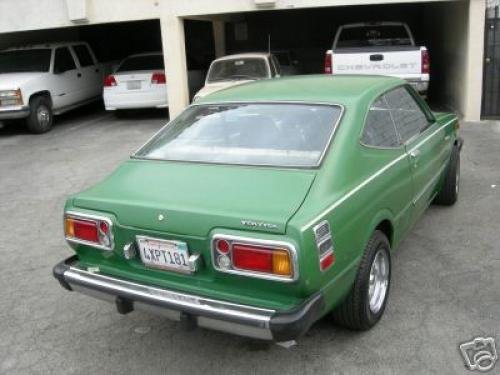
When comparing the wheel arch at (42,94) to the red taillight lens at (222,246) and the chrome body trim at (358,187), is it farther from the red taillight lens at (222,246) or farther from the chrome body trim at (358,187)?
the red taillight lens at (222,246)

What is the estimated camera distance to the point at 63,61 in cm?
1242

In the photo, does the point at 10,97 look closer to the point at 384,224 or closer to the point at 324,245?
the point at 384,224

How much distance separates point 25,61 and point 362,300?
1078 cm

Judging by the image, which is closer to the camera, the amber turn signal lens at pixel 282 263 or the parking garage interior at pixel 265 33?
the amber turn signal lens at pixel 282 263

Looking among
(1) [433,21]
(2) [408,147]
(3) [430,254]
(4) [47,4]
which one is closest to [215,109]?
(2) [408,147]

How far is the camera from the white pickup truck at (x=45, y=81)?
10859 mm

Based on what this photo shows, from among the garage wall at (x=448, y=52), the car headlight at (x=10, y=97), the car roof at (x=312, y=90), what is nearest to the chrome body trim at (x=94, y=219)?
the car roof at (x=312, y=90)

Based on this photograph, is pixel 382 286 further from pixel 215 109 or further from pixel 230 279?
pixel 215 109

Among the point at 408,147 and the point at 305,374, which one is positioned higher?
the point at 408,147

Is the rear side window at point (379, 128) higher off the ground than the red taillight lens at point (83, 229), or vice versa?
Answer: the rear side window at point (379, 128)

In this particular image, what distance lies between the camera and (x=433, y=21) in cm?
1462

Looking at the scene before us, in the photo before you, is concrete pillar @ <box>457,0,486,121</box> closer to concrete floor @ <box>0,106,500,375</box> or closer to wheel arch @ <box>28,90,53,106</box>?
concrete floor @ <box>0,106,500,375</box>

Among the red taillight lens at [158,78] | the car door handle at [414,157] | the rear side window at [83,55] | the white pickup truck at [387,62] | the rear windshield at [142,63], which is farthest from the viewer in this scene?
the rear side window at [83,55]

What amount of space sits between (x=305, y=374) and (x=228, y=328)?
659mm
